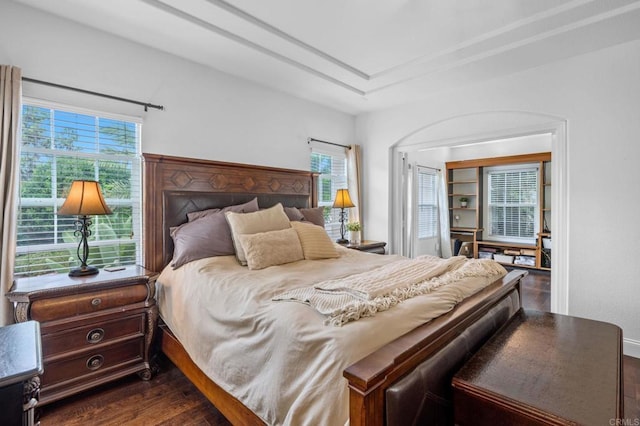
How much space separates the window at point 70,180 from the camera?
2.27m

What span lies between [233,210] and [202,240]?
1.69 ft

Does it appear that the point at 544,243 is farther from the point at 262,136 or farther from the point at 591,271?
the point at 262,136

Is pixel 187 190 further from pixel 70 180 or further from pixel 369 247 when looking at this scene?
pixel 369 247

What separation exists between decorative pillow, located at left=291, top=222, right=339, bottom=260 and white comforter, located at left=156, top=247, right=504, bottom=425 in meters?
0.41

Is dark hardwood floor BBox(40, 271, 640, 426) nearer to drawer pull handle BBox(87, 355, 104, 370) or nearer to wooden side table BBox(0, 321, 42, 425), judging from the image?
drawer pull handle BBox(87, 355, 104, 370)

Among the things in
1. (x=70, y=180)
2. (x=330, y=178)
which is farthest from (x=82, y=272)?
(x=330, y=178)

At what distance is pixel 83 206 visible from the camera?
2.16 metres

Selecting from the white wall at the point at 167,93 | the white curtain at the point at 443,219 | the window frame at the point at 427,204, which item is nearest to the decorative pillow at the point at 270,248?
the white wall at the point at 167,93

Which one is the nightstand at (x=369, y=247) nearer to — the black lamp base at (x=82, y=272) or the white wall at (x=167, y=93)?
the white wall at (x=167, y=93)

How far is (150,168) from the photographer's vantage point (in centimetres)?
267

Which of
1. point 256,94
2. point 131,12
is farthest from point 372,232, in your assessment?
point 131,12

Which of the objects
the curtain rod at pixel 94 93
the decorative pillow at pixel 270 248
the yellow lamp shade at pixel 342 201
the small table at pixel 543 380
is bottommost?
the small table at pixel 543 380

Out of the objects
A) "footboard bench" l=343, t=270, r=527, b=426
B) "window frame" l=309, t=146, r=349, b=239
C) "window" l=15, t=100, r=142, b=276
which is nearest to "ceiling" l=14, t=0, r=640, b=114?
"window" l=15, t=100, r=142, b=276

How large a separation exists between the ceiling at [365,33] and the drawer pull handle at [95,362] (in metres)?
2.44
